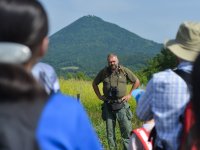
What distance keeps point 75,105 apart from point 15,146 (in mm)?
356

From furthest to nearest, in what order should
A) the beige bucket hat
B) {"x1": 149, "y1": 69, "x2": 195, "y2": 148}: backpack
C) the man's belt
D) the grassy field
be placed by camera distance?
the grassy field → the man's belt → the beige bucket hat → {"x1": 149, "y1": 69, "x2": 195, "y2": 148}: backpack

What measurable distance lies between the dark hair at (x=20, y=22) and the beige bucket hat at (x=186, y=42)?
1.32 m

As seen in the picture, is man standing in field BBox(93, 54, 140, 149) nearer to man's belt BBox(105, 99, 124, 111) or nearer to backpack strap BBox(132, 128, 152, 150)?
man's belt BBox(105, 99, 124, 111)

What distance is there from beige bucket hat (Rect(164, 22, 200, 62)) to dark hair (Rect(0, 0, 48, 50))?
1.32m

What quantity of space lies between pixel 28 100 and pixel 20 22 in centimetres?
32

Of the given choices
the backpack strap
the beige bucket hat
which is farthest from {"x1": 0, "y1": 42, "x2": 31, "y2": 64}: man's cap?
the backpack strap

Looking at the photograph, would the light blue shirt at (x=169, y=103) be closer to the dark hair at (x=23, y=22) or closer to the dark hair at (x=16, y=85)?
the dark hair at (x=23, y=22)

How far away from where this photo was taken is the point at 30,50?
2107 millimetres

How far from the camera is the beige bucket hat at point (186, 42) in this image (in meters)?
3.25

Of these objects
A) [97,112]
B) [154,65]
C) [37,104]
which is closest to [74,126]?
[37,104]

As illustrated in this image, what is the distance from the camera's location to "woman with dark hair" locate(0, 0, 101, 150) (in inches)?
73.1

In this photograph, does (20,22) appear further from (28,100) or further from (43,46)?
(28,100)

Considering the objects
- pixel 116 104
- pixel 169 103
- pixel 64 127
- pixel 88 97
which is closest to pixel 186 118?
pixel 169 103

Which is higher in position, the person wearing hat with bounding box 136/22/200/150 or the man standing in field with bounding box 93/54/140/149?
the person wearing hat with bounding box 136/22/200/150
